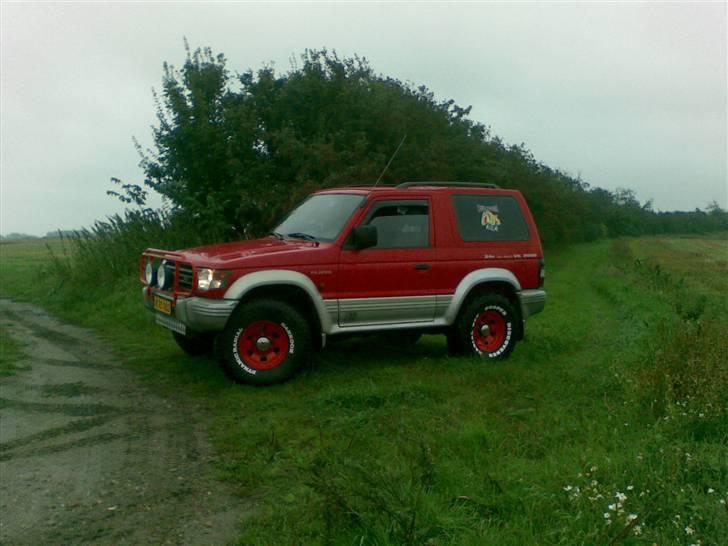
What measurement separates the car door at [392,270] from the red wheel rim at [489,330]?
73 centimetres

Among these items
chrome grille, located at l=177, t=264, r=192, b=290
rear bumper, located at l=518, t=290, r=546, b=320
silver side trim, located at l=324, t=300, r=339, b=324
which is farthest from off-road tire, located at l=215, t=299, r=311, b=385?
rear bumper, located at l=518, t=290, r=546, b=320

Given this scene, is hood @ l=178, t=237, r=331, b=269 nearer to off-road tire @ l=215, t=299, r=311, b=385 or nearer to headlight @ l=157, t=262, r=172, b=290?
headlight @ l=157, t=262, r=172, b=290

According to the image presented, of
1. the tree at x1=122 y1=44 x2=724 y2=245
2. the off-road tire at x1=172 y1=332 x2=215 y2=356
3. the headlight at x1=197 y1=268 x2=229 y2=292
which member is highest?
the tree at x1=122 y1=44 x2=724 y2=245

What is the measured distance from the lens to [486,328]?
32.3 feet

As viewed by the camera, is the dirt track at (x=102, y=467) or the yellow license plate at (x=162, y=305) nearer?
the dirt track at (x=102, y=467)

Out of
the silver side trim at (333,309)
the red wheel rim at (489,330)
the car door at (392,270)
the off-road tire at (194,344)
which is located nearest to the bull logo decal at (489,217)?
the car door at (392,270)

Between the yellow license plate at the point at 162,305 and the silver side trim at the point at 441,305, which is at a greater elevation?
the yellow license plate at the point at 162,305

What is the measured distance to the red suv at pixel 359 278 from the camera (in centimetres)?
829

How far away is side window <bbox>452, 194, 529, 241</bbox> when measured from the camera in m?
9.66

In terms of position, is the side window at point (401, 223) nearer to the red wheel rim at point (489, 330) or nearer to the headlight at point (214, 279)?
the red wheel rim at point (489, 330)

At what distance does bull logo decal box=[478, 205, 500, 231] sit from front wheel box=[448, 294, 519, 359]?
2.60 ft

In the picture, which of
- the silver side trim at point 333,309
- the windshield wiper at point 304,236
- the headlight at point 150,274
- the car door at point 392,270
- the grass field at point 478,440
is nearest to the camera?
the grass field at point 478,440

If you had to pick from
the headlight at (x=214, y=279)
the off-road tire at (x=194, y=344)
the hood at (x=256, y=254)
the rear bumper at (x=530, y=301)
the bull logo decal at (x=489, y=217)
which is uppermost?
the bull logo decal at (x=489, y=217)

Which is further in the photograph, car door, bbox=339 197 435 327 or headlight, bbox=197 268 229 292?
car door, bbox=339 197 435 327
